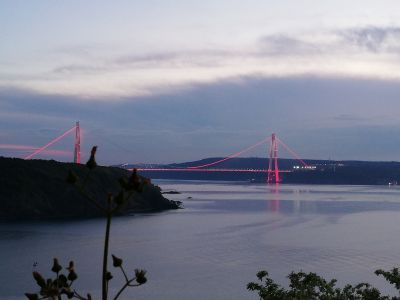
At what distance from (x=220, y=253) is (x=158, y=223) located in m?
15.1

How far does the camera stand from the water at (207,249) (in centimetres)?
1916

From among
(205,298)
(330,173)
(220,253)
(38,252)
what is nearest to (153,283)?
(205,298)

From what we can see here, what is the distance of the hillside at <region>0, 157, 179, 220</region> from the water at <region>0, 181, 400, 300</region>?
6185mm

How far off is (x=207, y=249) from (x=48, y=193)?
26220 millimetres

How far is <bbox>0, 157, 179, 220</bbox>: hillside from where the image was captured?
47.9 m

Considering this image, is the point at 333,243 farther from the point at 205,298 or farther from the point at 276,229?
the point at 205,298

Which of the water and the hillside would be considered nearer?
the water

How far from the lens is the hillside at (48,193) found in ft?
157

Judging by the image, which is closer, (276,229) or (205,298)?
(205,298)

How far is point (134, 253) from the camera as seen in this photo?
27078mm

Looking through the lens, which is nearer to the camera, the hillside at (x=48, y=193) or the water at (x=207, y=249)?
the water at (x=207, y=249)

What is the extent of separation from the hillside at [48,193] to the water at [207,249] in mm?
6185

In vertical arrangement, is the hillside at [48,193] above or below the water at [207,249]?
above

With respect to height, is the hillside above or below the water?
above
